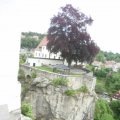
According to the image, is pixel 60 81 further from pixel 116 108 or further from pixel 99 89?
pixel 99 89

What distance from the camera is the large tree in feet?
73.0

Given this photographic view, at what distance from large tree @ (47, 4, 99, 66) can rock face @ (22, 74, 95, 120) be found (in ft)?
15.5

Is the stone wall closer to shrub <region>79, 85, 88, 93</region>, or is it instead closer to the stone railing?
the stone railing

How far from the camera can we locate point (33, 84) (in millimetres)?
18422

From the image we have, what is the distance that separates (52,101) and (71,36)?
6618 mm

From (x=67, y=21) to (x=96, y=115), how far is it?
814 cm

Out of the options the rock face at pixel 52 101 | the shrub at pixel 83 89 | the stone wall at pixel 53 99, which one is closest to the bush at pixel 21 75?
the stone wall at pixel 53 99

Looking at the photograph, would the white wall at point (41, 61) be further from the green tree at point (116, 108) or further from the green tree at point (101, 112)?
the green tree at point (116, 108)

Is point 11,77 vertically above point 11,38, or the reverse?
point 11,38

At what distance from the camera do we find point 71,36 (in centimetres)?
2231

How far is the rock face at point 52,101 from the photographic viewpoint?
17.8 meters

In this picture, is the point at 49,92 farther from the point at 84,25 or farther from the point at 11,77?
the point at 11,77

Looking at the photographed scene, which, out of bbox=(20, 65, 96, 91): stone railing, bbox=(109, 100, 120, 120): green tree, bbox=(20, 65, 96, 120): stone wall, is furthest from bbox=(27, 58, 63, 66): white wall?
bbox=(109, 100, 120, 120): green tree

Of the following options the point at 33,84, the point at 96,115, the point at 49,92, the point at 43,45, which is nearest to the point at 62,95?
the point at 49,92
